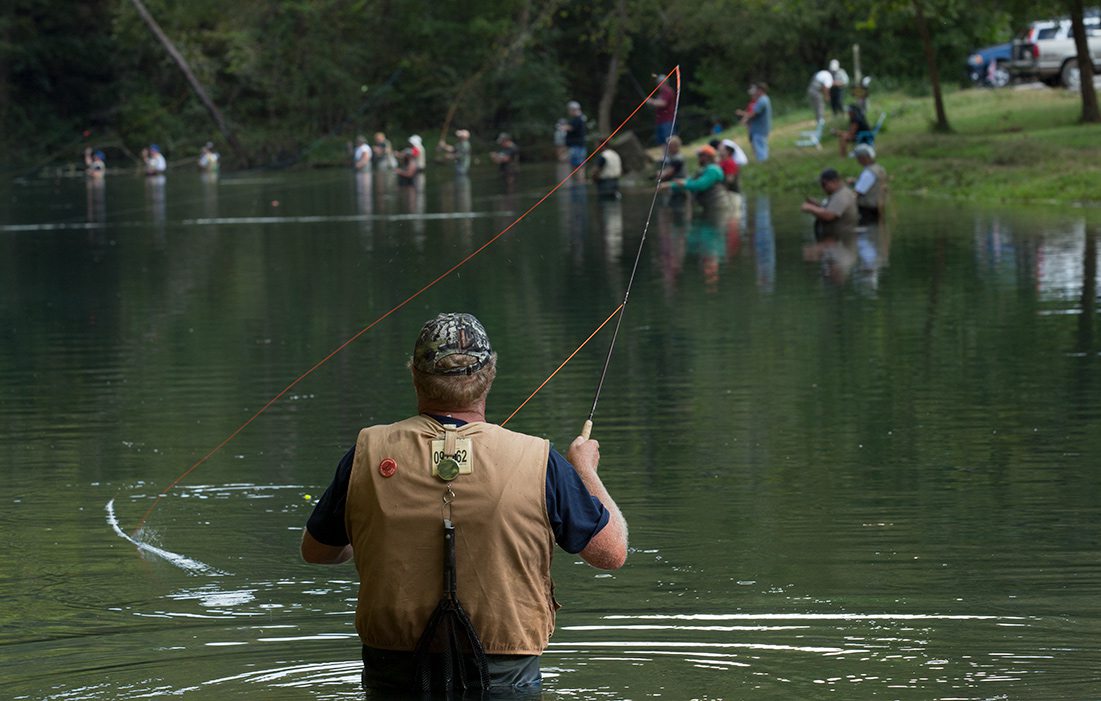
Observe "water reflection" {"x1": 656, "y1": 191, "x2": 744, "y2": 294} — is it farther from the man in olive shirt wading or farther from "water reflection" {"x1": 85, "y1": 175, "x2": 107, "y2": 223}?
"water reflection" {"x1": 85, "y1": 175, "x2": 107, "y2": 223}

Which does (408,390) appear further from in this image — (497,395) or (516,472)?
(516,472)

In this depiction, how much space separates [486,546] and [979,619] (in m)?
2.70

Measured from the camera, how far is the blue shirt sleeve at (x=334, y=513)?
5207 mm

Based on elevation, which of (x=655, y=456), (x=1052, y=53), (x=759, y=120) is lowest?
(x=655, y=456)

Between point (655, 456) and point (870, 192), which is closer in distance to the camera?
point (655, 456)

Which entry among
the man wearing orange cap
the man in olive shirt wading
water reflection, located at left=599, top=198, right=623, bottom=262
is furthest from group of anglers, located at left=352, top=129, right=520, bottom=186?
the man in olive shirt wading

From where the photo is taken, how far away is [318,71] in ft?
238

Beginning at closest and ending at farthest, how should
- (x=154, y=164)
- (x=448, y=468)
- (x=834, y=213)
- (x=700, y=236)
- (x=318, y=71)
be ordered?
(x=448, y=468) → (x=834, y=213) → (x=700, y=236) → (x=154, y=164) → (x=318, y=71)

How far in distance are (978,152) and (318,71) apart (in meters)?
42.6

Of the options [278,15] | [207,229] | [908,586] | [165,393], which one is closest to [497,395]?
[165,393]

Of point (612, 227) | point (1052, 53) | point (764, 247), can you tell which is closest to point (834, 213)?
point (764, 247)

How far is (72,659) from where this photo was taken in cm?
691

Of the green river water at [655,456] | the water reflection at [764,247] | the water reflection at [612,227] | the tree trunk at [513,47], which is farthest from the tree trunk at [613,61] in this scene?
the green river water at [655,456]

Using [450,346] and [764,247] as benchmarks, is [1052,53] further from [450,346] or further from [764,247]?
[450,346]
